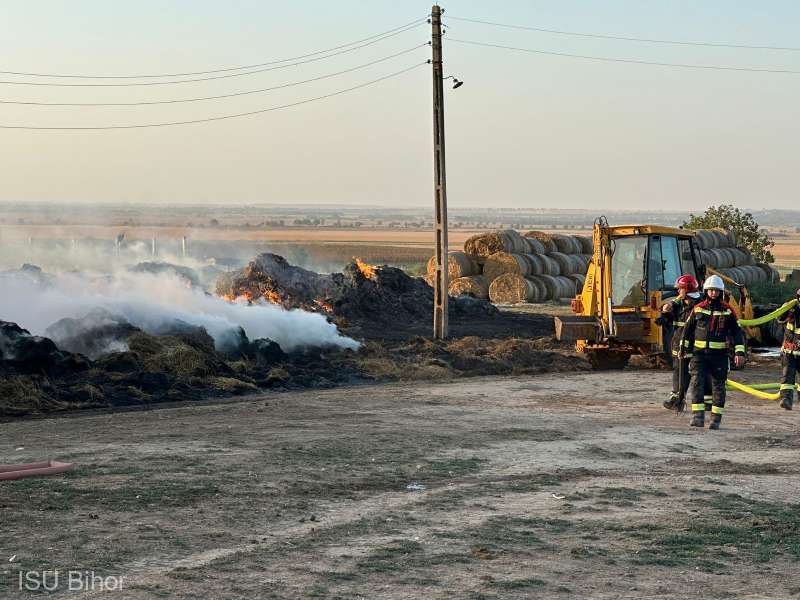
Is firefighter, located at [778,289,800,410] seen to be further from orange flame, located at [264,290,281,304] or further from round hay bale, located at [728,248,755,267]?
round hay bale, located at [728,248,755,267]

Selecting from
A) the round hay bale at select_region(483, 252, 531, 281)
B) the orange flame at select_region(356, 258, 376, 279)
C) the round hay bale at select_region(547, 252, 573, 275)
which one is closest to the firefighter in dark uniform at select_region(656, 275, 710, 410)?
the orange flame at select_region(356, 258, 376, 279)

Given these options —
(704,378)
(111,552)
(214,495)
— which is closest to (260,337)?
(704,378)

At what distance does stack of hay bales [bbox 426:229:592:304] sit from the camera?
131ft

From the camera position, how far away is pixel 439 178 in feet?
88.9

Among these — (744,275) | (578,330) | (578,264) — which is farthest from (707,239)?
(578,330)

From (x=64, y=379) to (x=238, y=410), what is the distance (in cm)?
343

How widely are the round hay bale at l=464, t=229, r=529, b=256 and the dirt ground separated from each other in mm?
23544

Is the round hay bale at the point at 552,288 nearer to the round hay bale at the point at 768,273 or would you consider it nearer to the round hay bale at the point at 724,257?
the round hay bale at the point at 724,257

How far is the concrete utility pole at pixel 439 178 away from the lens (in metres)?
27.0

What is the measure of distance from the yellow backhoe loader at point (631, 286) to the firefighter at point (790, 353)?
4.54 meters

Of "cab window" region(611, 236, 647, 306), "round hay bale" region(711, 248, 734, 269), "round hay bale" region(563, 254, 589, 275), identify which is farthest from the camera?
"round hay bale" region(711, 248, 734, 269)

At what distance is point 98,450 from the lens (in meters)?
13.4

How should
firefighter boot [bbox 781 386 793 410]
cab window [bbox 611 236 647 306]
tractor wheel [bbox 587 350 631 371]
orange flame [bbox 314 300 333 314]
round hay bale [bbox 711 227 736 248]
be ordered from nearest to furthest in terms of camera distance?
firefighter boot [bbox 781 386 793 410] → cab window [bbox 611 236 647 306] → tractor wheel [bbox 587 350 631 371] → orange flame [bbox 314 300 333 314] → round hay bale [bbox 711 227 736 248]

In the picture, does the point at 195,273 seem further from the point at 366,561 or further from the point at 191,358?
the point at 366,561
